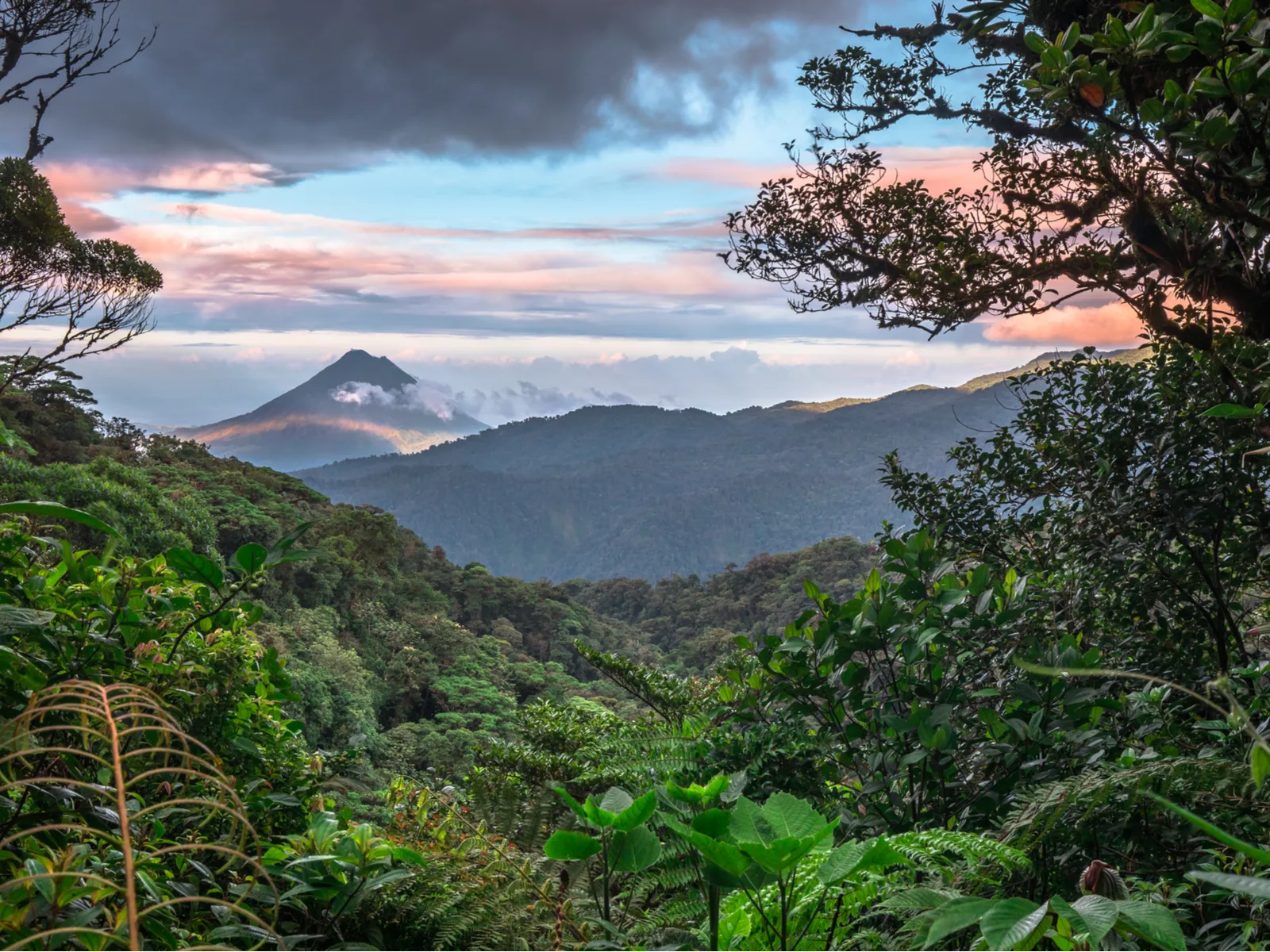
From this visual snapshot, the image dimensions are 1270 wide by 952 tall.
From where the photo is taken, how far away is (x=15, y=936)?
0.58 meters

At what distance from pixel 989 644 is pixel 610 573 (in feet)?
213

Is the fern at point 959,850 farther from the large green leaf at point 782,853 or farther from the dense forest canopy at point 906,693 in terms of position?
the large green leaf at point 782,853

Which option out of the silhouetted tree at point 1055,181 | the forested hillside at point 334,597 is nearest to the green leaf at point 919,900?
the silhouetted tree at point 1055,181

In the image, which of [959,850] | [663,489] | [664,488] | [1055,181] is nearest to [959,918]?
[959,850]

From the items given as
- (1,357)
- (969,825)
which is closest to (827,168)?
(969,825)

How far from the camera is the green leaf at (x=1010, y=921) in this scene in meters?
0.44

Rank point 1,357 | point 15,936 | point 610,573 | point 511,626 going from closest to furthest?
point 15,936, point 1,357, point 511,626, point 610,573

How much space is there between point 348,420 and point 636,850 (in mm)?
97986

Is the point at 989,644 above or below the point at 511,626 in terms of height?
above

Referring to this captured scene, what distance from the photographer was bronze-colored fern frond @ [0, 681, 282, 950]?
56 cm

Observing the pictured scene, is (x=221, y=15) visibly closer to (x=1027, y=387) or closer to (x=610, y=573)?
(x=1027, y=387)

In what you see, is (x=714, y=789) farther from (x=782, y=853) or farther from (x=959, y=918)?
(x=959, y=918)

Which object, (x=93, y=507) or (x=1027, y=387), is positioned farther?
(x=93, y=507)

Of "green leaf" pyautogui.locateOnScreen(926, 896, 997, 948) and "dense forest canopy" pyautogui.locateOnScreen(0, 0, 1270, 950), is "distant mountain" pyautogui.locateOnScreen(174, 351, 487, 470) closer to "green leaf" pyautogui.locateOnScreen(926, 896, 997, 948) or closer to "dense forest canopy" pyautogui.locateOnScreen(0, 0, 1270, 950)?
"dense forest canopy" pyautogui.locateOnScreen(0, 0, 1270, 950)
